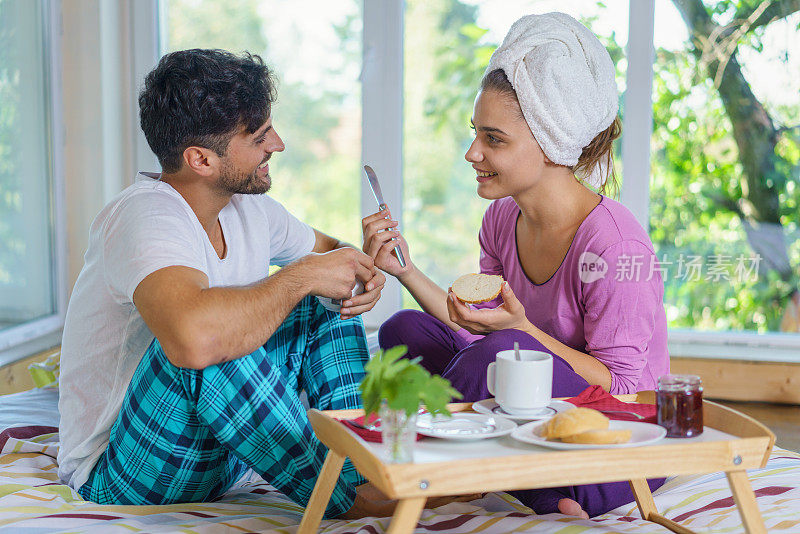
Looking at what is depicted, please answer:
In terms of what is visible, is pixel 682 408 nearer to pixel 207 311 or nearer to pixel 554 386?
pixel 554 386

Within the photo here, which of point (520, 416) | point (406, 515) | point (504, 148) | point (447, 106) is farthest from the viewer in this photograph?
point (447, 106)

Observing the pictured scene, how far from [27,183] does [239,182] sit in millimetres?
1380

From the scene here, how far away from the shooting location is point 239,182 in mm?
1612

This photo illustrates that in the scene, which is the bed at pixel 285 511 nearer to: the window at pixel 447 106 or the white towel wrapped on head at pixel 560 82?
the white towel wrapped on head at pixel 560 82

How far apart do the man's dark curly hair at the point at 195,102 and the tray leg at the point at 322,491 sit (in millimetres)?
704

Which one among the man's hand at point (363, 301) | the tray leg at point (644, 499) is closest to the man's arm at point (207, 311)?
the man's hand at point (363, 301)

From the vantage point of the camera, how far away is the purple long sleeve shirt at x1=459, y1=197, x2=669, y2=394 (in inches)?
61.2

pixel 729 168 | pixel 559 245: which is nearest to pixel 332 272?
pixel 559 245

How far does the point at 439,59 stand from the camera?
2.81 meters

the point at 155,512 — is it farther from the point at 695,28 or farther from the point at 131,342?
the point at 695,28

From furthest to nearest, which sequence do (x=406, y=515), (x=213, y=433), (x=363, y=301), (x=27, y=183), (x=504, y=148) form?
(x=27, y=183) → (x=504, y=148) → (x=363, y=301) → (x=213, y=433) → (x=406, y=515)

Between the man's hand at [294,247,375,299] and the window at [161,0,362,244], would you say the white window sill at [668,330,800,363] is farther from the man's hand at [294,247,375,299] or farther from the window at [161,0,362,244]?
the man's hand at [294,247,375,299]

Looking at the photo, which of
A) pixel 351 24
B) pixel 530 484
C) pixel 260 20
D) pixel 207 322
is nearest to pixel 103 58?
pixel 260 20

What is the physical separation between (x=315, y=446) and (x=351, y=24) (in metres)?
1.86
